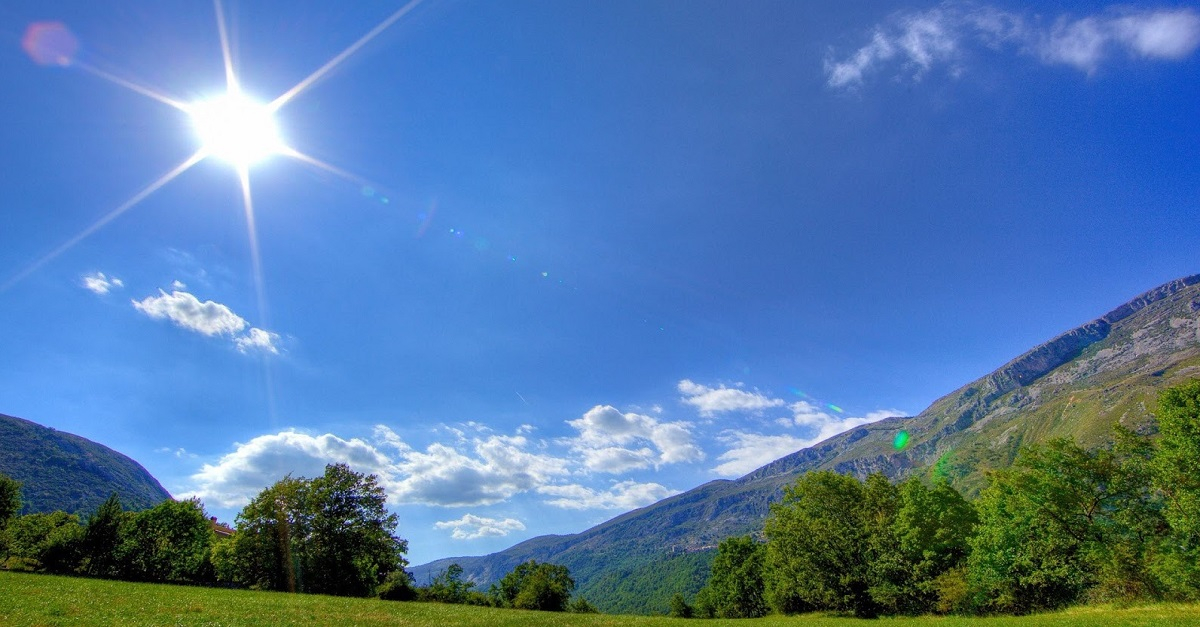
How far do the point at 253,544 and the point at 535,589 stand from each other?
150ft

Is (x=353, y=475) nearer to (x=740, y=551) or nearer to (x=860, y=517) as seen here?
(x=860, y=517)

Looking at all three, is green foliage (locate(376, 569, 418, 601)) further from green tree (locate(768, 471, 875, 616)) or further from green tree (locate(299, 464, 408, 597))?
green tree (locate(768, 471, 875, 616))

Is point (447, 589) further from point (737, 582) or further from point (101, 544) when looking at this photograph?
point (737, 582)

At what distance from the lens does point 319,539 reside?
6016 centimetres

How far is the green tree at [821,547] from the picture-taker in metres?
57.8

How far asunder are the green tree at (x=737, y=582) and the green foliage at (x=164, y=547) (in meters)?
89.2

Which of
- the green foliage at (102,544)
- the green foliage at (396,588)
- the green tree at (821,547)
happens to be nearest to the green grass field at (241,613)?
the green tree at (821,547)

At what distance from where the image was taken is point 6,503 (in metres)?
66.6

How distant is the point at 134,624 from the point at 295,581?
4326 cm

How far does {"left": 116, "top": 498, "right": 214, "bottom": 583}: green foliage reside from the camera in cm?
6425

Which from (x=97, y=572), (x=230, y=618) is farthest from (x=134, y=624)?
(x=97, y=572)

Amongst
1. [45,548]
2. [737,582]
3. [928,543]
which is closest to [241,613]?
[928,543]

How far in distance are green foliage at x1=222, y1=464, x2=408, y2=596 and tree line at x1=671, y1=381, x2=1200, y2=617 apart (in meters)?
55.4

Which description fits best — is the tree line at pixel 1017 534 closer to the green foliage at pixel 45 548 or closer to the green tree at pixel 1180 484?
the green tree at pixel 1180 484
